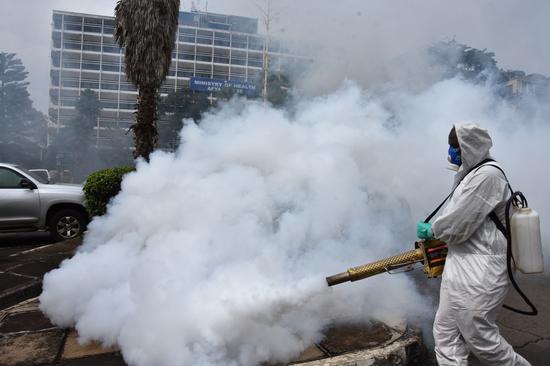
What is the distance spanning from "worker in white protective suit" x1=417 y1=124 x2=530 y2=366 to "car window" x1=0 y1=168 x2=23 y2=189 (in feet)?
25.7

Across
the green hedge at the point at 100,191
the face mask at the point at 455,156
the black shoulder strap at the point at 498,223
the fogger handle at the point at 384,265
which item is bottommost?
the green hedge at the point at 100,191

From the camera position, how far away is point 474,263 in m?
2.52

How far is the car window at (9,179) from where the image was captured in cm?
805

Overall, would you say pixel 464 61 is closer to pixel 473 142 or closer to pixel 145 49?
pixel 473 142

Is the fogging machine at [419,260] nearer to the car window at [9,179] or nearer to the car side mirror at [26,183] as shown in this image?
the car side mirror at [26,183]

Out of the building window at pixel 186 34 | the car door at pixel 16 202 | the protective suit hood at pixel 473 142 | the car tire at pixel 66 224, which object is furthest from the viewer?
the building window at pixel 186 34

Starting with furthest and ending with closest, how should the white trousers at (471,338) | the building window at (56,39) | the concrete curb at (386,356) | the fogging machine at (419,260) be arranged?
the building window at (56,39)
the concrete curb at (386,356)
the fogging machine at (419,260)
the white trousers at (471,338)

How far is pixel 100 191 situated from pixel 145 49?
13.0ft

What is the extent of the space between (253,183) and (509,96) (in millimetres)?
4302

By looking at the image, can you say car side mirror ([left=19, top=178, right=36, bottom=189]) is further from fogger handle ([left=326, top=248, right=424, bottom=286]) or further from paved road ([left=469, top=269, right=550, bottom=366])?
A: paved road ([left=469, top=269, right=550, bottom=366])

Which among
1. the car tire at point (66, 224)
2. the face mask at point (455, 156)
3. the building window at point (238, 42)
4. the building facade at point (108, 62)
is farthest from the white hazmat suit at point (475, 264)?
the building window at point (238, 42)

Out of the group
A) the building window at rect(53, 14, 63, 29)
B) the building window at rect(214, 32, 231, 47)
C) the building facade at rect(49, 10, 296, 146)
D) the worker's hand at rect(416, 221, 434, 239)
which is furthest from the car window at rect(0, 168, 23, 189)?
the building window at rect(53, 14, 63, 29)

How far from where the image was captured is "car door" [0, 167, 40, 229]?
7.94 metres

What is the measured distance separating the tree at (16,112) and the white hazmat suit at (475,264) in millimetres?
54046
